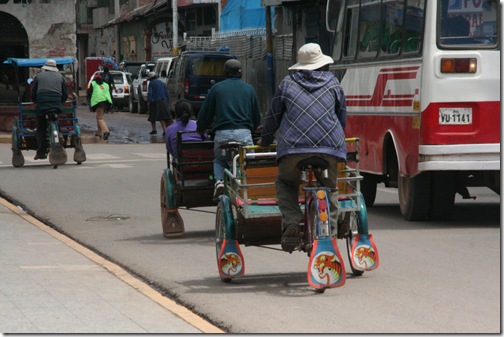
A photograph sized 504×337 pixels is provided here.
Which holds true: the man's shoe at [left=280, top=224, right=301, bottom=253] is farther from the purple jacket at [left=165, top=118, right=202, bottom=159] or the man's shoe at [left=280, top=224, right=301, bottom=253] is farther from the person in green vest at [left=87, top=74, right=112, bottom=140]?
the person in green vest at [left=87, top=74, right=112, bottom=140]

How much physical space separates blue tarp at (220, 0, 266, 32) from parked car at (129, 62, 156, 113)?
3.70 metres

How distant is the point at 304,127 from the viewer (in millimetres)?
8969

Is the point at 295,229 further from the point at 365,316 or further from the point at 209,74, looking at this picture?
the point at 209,74

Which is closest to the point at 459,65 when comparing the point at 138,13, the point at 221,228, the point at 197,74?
the point at 221,228

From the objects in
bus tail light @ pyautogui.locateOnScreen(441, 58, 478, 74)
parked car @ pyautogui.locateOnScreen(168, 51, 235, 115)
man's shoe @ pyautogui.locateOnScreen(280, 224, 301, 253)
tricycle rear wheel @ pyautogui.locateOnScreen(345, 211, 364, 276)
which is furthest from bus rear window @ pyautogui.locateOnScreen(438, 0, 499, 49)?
parked car @ pyautogui.locateOnScreen(168, 51, 235, 115)

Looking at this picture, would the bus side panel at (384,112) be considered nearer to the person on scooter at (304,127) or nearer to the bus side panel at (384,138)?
the bus side panel at (384,138)

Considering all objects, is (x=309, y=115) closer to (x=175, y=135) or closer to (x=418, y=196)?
(x=175, y=135)

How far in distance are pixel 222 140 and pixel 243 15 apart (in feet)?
117

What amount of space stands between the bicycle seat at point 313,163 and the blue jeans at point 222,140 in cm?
306

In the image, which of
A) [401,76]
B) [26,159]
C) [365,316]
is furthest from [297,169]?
[26,159]

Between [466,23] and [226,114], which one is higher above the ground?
[466,23]

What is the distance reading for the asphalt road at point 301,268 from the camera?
26.1ft

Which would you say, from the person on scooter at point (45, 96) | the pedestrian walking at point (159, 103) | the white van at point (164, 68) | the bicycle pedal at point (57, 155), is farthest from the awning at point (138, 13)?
the bicycle pedal at point (57, 155)

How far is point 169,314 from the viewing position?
26.9 feet
